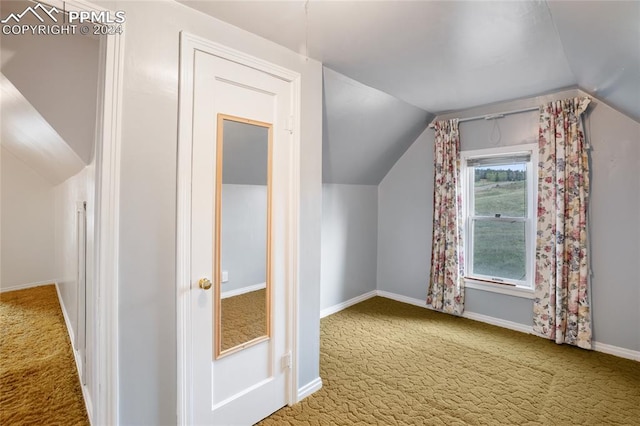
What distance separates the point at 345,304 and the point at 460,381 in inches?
70.3

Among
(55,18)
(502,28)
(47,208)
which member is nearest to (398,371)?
(502,28)

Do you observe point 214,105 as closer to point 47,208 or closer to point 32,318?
point 32,318

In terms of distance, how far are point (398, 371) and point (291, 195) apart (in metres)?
1.65

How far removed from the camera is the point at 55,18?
4.49ft

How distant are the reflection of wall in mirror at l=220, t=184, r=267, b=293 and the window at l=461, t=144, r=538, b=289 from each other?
2667 millimetres

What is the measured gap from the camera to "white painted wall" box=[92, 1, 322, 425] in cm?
146

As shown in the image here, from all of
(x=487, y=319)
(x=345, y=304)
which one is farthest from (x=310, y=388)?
(x=487, y=319)

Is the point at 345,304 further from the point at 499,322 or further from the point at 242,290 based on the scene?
the point at 242,290

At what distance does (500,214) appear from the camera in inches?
139

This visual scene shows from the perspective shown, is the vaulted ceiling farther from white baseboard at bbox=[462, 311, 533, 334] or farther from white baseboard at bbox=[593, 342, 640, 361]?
white baseboard at bbox=[462, 311, 533, 334]

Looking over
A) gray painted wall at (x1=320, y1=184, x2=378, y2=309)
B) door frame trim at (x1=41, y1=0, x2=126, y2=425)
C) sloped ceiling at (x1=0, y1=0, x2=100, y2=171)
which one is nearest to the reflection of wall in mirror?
door frame trim at (x1=41, y1=0, x2=126, y2=425)

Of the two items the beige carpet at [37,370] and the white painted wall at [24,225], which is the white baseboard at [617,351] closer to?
the beige carpet at [37,370]

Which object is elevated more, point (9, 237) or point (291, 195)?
point (291, 195)

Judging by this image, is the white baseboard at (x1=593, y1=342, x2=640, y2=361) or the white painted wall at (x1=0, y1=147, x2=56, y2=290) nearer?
the white baseboard at (x1=593, y1=342, x2=640, y2=361)
